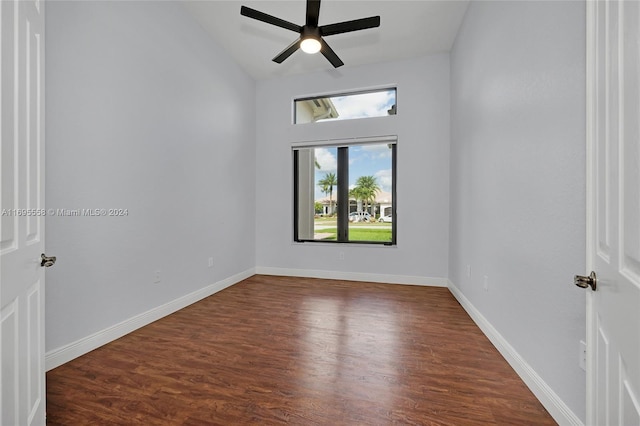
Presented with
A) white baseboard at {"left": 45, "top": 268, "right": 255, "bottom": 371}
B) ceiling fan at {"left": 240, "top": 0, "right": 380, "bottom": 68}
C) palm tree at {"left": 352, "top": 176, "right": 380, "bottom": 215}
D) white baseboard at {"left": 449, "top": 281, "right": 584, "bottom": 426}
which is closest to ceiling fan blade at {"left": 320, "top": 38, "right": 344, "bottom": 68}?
ceiling fan at {"left": 240, "top": 0, "right": 380, "bottom": 68}

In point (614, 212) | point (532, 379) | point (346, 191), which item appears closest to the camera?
point (614, 212)

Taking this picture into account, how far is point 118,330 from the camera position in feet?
7.91

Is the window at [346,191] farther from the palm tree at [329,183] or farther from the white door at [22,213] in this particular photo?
the white door at [22,213]

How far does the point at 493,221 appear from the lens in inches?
90.4

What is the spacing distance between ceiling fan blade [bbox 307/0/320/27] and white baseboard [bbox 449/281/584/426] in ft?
9.44

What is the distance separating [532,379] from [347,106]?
12.6 feet

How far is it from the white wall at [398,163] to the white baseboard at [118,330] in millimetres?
1444

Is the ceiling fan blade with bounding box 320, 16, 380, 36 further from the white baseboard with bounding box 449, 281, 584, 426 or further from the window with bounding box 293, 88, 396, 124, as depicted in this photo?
the white baseboard with bounding box 449, 281, 584, 426

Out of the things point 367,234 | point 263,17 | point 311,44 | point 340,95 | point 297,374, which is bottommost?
point 297,374

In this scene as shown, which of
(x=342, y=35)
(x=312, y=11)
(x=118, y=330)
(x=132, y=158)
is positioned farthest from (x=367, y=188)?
(x=118, y=330)

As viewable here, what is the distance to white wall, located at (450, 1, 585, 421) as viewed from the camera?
4.47ft

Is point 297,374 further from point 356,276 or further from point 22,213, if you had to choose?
point 356,276

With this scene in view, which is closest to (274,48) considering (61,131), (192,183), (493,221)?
(192,183)

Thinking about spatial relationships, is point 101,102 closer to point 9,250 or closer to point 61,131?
point 61,131
